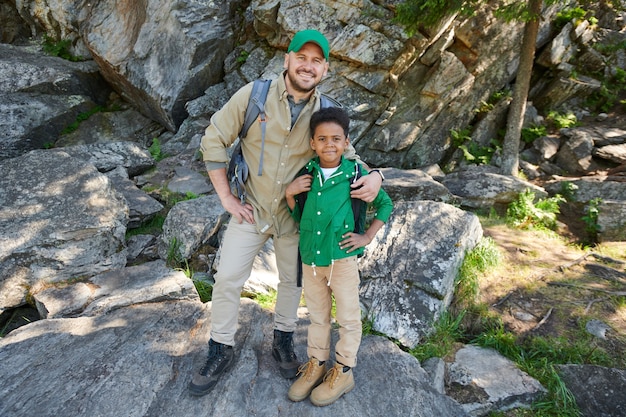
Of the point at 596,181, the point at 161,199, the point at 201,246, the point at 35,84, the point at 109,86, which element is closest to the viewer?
the point at 201,246

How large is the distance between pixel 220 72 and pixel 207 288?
9379mm

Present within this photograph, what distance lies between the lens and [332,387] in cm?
350

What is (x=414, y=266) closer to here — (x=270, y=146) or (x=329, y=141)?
(x=329, y=141)

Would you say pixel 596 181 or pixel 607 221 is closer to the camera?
pixel 607 221

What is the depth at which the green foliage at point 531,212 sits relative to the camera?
8.69 metres

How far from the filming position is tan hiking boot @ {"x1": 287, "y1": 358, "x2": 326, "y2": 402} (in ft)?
11.6

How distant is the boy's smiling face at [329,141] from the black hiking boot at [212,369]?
7.01 feet

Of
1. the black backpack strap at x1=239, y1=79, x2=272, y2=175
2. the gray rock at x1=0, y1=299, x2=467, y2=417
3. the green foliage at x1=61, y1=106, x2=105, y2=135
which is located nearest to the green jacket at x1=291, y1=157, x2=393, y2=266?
the black backpack strap at x1=239, y1=79, x2=272, y2=175

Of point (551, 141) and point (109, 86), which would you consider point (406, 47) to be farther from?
point (109, 86)

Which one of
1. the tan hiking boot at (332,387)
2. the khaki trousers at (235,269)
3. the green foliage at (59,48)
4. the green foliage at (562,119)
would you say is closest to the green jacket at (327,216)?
the khaki trousers at (235,269)

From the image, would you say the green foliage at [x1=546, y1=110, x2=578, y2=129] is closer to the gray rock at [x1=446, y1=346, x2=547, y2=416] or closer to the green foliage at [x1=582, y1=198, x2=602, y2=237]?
the green foliage at [x1=582, y1=198, x2=602, y2=237]

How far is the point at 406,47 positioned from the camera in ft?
34.2

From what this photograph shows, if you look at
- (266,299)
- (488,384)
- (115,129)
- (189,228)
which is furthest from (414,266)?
(115,129)

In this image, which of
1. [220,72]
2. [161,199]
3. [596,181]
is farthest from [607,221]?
[220,72]
